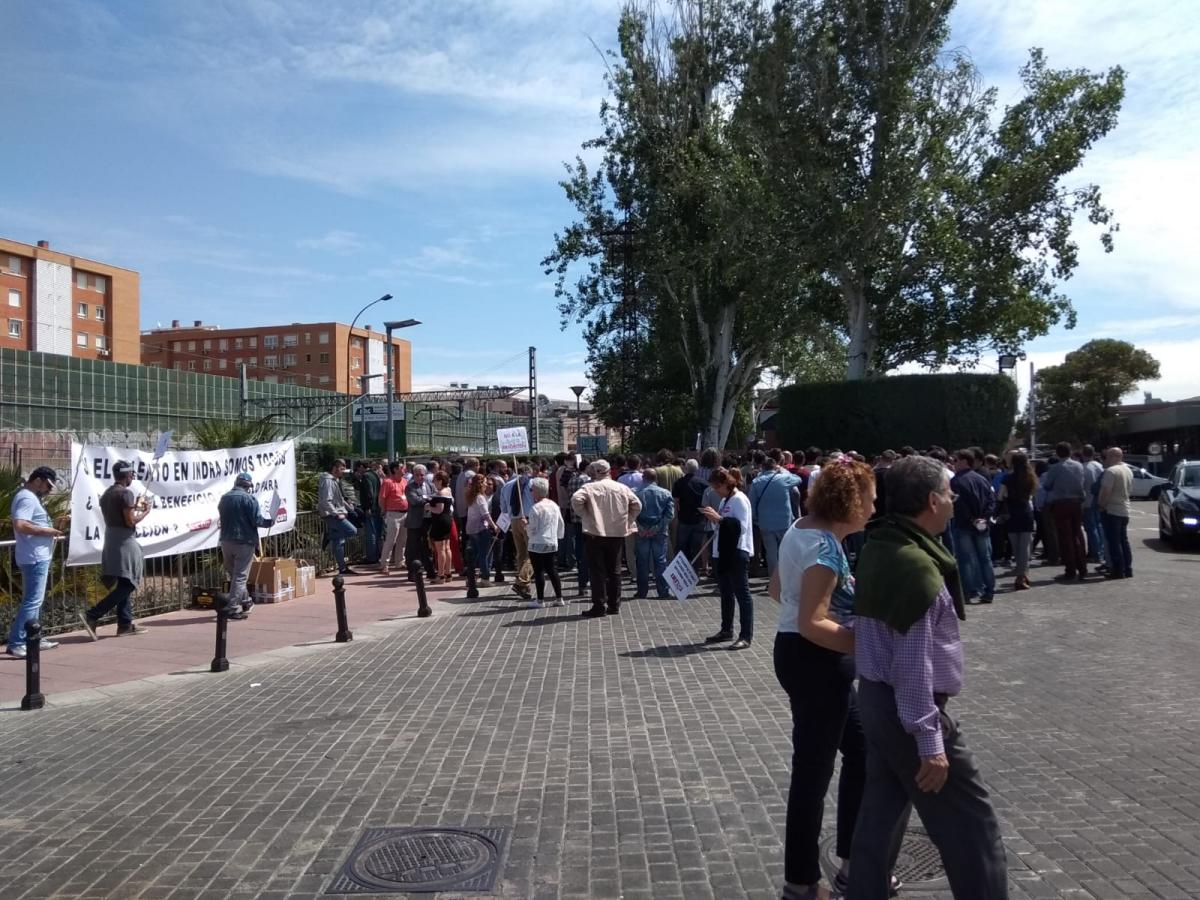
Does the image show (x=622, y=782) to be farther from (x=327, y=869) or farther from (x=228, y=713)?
(x=228, y=713)

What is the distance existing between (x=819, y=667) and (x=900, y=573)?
33.8 inches

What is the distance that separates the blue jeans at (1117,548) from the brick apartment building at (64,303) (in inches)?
2809

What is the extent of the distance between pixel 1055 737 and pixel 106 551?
9283 mm

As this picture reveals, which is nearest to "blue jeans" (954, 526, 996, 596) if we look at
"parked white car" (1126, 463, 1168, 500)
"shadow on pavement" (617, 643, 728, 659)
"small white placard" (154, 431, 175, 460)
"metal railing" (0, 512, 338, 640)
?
"shadow on pavement" (617, 643, 728, 659)

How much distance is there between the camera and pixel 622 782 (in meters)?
5.79

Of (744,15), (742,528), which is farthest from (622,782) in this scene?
(744,15)

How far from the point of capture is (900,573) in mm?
3301

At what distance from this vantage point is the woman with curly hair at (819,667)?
3.91 meters

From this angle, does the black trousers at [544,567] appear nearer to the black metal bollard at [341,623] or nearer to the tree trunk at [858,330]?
the black metal bollard at [341,623]

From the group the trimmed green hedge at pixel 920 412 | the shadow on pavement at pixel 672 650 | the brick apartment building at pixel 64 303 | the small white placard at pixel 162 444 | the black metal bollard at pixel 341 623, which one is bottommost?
the shadow on pavement at pixel 672 650

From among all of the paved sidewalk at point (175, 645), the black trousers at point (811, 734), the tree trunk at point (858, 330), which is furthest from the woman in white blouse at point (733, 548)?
the tree trunk at point (858, 330)

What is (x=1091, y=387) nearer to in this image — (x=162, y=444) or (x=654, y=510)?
(x=654, y=510)

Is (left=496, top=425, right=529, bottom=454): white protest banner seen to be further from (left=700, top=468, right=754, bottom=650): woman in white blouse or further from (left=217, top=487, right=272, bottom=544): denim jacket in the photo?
(left=700, top=468, right=754, bottom=650): woman in white blouse

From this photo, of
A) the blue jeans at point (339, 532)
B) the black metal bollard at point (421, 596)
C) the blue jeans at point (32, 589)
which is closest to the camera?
the blue jeans at point (32, 589)
